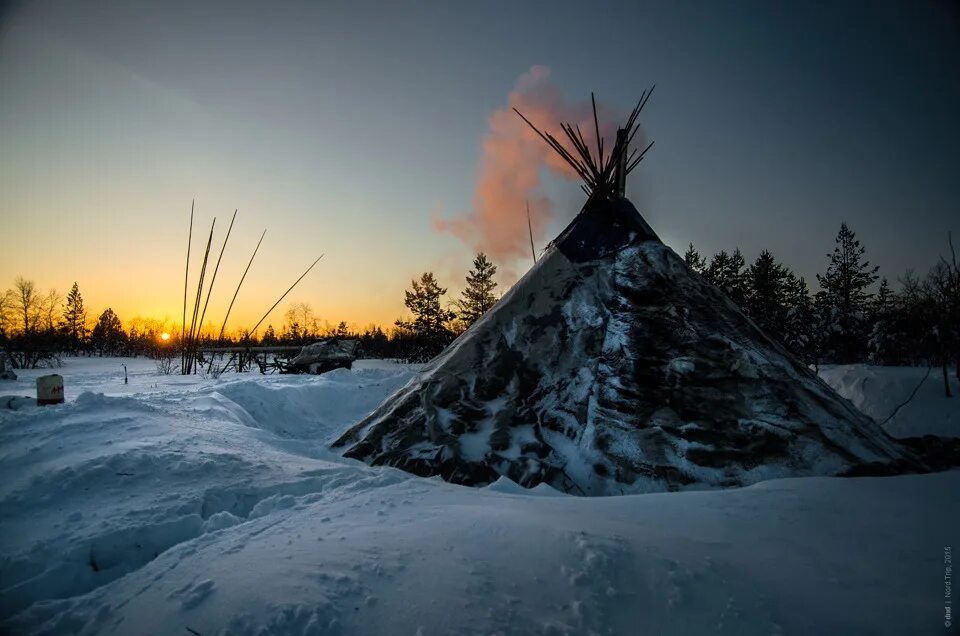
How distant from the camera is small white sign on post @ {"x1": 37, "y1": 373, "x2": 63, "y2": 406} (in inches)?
136

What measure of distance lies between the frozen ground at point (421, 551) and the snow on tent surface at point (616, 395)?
1.37 ft

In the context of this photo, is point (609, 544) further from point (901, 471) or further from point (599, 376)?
point (901, 471)

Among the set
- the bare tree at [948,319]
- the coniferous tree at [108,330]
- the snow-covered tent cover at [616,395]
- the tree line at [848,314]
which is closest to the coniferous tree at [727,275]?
the tree line at [848,314]

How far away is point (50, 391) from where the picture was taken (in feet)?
11.6

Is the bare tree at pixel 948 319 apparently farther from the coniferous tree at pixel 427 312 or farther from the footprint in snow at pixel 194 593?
the coniferous tree at pixel 427 312

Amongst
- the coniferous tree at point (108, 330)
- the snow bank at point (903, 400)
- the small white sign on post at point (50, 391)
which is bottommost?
the snow bank at point (903, 400)

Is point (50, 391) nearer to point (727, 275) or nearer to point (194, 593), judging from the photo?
point (194, 593)

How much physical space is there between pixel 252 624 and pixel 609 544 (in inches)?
48.8

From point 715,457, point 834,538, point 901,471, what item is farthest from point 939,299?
point 834,538

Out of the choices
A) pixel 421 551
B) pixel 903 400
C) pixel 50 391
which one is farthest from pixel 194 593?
pixel 903 400

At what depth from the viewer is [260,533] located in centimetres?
181

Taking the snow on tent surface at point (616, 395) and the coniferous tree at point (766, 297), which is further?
the coniferous tree at point (766, 297)

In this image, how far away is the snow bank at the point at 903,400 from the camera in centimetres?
673

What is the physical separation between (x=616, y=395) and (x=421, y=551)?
216 centimetres
